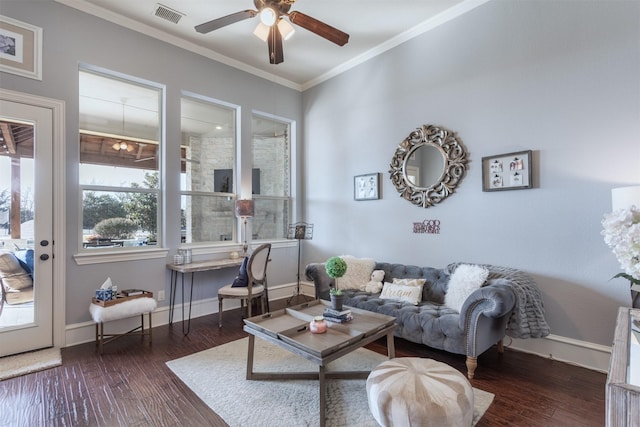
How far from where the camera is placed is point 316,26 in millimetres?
2646

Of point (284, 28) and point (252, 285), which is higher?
point (284, 28)

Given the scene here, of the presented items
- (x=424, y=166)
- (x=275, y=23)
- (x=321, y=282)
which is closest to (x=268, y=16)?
(x=275, y=23)

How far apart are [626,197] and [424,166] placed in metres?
1.92

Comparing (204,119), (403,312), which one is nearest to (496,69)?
(403,312)

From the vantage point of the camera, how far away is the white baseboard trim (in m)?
2.59

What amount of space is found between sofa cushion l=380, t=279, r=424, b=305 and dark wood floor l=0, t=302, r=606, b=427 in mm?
467

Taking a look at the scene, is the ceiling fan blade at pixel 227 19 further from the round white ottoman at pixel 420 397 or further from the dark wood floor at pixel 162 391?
the dark wood floor at pixel 162 391

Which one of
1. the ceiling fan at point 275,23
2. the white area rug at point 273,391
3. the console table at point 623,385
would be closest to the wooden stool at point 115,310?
the white area rug at point 273,391

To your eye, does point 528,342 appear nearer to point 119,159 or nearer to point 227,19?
point 227,19

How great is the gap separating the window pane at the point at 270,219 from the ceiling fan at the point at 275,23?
8.60 feet

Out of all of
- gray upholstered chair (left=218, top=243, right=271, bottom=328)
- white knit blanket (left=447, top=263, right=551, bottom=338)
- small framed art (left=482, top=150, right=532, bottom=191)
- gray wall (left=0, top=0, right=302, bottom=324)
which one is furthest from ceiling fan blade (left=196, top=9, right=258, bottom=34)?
white knit blanket (left=447, top=263, right=551, bottom=338)

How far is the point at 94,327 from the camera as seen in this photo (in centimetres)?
332

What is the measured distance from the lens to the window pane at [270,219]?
16.3 ft

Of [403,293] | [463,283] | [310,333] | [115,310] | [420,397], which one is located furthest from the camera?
[403,293]
